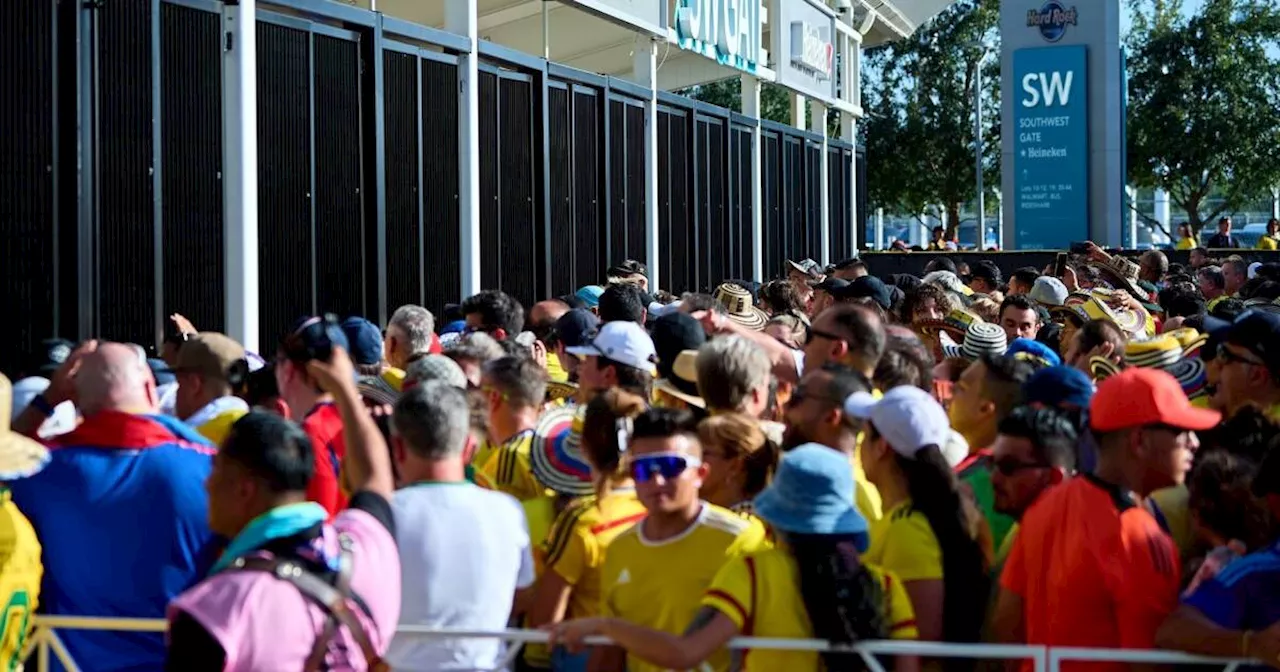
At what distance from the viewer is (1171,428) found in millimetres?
5875

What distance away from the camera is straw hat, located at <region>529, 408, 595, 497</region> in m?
6.38

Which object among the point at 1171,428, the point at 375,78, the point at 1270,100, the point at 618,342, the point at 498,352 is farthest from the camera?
the point at 1270,100

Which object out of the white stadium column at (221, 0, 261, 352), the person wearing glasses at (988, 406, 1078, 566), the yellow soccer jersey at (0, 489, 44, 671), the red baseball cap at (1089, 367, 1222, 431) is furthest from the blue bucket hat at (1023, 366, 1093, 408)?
the white stadium column at (221, 0, 261, 352)

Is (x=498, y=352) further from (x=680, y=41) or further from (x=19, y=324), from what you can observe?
(x=680, y=41)

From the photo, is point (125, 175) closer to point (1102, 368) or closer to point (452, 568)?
point (1102, 368)

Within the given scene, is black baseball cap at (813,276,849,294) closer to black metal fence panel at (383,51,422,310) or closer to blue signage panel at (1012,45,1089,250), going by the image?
black metal fence panel at (383,51,422,310)

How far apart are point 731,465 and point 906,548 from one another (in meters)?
0.87

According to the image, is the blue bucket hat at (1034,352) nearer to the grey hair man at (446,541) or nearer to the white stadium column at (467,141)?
the grey hair man at (446,541)

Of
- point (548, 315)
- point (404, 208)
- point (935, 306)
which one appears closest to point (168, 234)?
point (548, 315)

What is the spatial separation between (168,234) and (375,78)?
3545mm

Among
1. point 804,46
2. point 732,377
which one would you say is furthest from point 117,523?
point 804,46

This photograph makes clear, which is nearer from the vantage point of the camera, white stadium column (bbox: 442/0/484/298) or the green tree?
white stadium column (bbox: 442/0/484/298)

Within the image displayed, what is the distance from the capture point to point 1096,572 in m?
5.35

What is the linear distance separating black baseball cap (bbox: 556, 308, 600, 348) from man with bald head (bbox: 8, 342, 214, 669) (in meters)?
3.46
